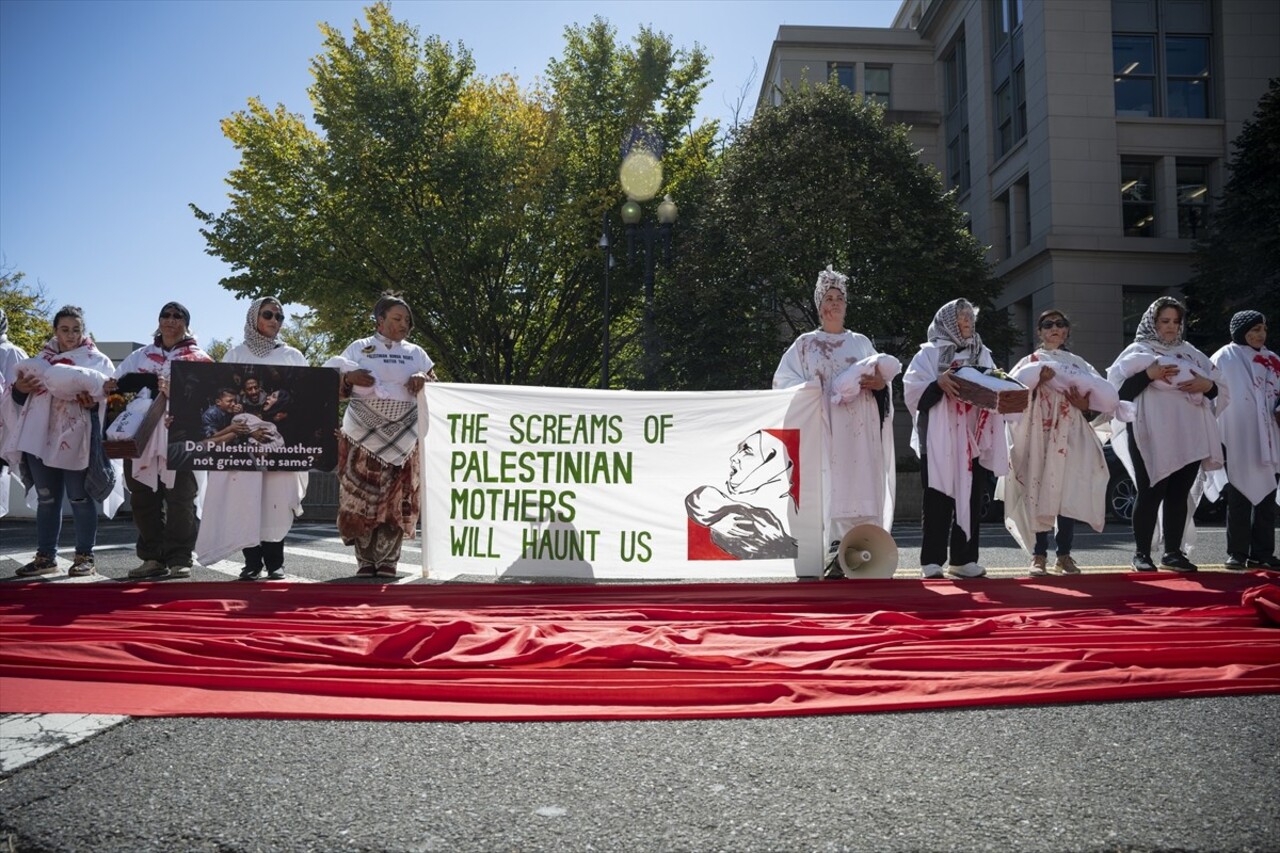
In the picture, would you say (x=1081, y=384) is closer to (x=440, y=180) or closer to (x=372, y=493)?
(x=372, y=493)

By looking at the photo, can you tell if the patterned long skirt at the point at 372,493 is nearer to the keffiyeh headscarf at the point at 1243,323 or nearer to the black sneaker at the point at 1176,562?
the black sneaker at the point at 1176,562

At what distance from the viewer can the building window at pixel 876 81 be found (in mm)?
35594

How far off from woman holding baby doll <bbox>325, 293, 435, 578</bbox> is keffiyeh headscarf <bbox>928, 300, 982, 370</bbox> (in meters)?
3.86

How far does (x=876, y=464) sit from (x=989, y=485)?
8.43 metres

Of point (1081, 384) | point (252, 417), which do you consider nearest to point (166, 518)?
point (252, 417)

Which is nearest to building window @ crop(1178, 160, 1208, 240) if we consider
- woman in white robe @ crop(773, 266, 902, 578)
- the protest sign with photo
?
woman in white robe @ crop(773, 266, 902, 578)

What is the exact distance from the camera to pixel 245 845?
2115 millimetres

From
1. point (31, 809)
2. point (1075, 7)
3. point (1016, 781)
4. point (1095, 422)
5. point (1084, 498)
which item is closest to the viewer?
point (31, 809)

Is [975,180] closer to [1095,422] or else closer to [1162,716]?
[1095,422]

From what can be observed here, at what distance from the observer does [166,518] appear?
7.20m

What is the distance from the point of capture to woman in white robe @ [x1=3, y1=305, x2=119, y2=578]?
713cm

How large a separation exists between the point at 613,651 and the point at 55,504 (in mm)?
5547

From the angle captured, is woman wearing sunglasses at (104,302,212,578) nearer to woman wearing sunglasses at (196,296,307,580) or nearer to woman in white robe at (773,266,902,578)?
woman wearing sunglasses at (196,296,307,580)

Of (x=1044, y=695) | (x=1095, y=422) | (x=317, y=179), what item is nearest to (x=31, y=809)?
(x=1044, y=695)
